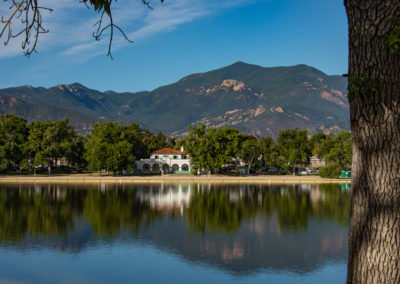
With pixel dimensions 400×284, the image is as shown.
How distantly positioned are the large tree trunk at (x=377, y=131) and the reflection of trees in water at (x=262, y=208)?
2522cm

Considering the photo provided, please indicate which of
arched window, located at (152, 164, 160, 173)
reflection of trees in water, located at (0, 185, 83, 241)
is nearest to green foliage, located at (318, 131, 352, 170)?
arched window, located at (152, 164, 160, 173)

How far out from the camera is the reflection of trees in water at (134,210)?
101 feet

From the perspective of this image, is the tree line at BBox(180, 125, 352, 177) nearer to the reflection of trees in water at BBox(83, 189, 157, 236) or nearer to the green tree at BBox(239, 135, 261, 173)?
the green tree at BBox(239, 135, 261, 173)

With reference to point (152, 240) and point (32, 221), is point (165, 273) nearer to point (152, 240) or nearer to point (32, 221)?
point (152, 240)

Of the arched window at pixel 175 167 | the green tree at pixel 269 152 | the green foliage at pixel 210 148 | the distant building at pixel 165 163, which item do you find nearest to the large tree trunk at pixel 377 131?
the green foliage at pixel 210 148

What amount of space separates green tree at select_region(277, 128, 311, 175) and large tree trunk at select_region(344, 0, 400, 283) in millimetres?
93107

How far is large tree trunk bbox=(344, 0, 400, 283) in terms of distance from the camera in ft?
14.1

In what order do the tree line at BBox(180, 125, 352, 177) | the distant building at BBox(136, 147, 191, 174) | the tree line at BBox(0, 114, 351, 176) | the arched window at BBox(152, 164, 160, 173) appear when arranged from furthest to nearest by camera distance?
the arched window at BBox(152, 164, 160, 173), the distant building at BBox(136, 147, 191, 174), the tree line at BBox(180, 125, 352, 177), the tree line at BBox(0, 114, 351, 176)

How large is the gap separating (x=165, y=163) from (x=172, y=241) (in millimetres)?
74249

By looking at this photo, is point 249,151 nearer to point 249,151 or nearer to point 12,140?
point 249,151

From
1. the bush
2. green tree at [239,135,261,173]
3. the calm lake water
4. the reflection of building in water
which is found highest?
green tree at [239,135,261,173]

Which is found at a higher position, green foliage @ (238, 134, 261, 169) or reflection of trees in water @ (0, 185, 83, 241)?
green foliage @ (238, 134, 261, 169)

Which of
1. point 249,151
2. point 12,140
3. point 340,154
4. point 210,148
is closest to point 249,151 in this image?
point 249,151

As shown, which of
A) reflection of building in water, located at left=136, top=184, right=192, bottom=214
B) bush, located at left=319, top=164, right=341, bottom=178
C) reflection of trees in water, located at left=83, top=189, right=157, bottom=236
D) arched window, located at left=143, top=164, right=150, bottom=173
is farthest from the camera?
arched window, located at left=143, top=164, right=150, bottom=173
